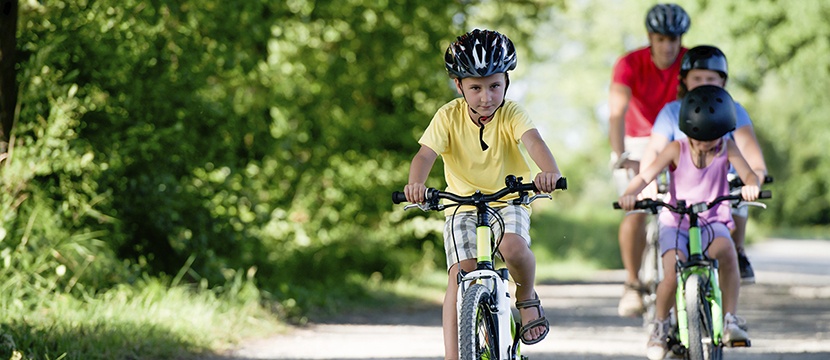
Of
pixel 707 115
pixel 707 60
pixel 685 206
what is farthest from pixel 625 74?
pixel 685 206

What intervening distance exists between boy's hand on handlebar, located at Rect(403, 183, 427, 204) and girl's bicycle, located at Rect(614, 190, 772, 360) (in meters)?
1.73

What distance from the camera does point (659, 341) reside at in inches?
266

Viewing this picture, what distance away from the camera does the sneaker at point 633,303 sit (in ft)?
27.7

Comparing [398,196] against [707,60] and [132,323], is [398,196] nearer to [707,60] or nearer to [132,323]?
[707,60]

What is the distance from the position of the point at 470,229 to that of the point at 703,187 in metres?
1.87

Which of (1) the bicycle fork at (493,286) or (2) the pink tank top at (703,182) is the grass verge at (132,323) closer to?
(1) the bicycle fork at (493,286)

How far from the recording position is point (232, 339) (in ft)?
29.8

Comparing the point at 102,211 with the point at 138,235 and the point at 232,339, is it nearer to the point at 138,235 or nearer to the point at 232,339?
the point at 138,235

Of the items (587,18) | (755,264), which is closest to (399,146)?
(755,264)

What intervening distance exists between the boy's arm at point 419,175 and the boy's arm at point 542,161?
46 centimetres

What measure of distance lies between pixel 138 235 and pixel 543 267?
48.3 feet

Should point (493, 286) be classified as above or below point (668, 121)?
below

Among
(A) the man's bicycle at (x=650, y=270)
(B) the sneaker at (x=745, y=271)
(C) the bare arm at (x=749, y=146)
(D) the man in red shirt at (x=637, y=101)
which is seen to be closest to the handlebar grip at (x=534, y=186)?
(C) the bare arm at (x=749, y=146)

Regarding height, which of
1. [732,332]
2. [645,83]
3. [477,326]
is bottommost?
[732,332]
